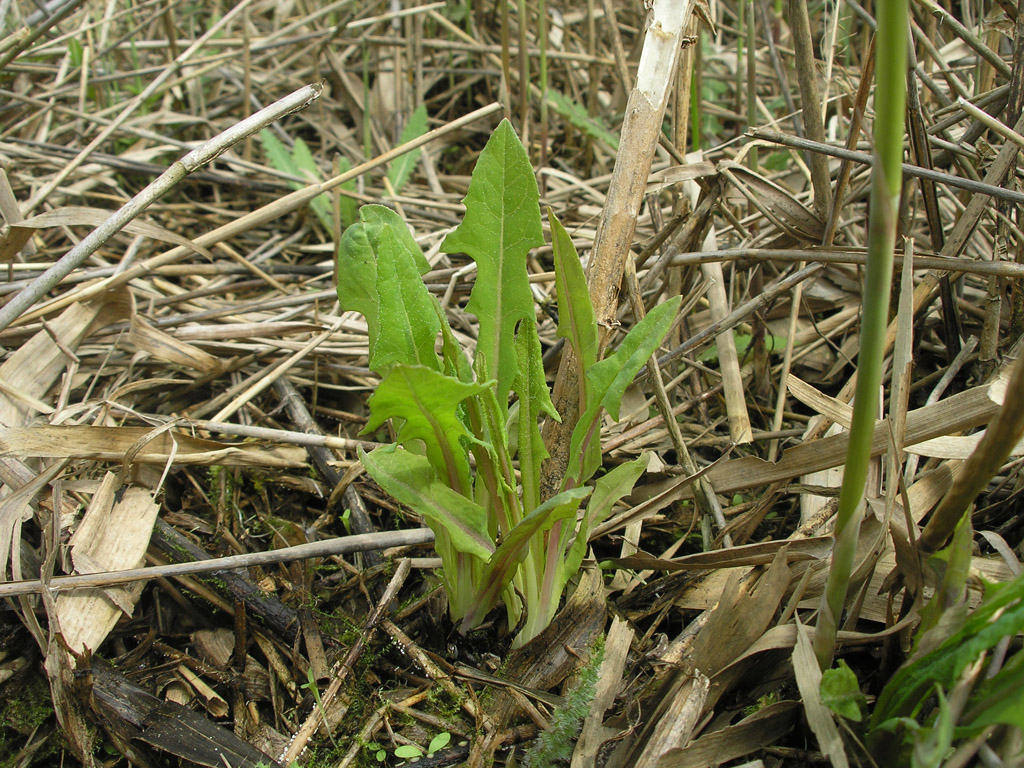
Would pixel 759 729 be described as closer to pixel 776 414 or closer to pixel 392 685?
pixel 392 685

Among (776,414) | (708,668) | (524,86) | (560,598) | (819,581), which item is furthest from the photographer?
(524,86)

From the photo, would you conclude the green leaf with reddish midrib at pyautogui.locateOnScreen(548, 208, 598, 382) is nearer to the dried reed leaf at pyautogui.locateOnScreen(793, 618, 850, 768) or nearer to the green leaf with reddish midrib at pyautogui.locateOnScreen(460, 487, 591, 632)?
the green leaf with reddish midrib at pyautogui.locateOnScreen(460, 487, 591, 632)

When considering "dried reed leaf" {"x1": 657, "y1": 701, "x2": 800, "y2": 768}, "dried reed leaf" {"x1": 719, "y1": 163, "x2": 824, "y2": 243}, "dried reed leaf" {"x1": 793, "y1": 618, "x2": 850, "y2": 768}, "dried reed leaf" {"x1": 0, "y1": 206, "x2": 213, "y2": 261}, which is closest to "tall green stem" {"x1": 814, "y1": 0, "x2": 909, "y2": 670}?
"dried reed leaf" {"x1": 793, "y1": 618, "x2": 850, "y2": 768}

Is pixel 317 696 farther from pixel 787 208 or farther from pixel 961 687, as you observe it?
pixel 787 208

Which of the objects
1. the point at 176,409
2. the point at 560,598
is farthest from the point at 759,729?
the point at 176,409

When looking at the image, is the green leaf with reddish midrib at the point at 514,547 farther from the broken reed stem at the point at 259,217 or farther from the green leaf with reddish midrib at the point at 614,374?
the broken reed stem at the point at 259,217

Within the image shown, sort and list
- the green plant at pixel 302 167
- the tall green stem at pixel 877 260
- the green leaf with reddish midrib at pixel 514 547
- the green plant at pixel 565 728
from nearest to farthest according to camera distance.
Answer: the tall green stem at pixel 877 260
the green leaf with reddish midrib at pixel 514 547
the green plant at pixel 565 728
the green plant at pixel 302 167

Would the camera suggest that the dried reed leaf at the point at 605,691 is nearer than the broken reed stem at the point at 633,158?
Yes

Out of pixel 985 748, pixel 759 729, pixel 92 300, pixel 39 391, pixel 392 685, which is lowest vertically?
pixel 392 685

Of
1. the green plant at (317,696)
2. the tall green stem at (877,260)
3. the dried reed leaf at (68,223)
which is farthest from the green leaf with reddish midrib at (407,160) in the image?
the tall green stem at (877,260)
